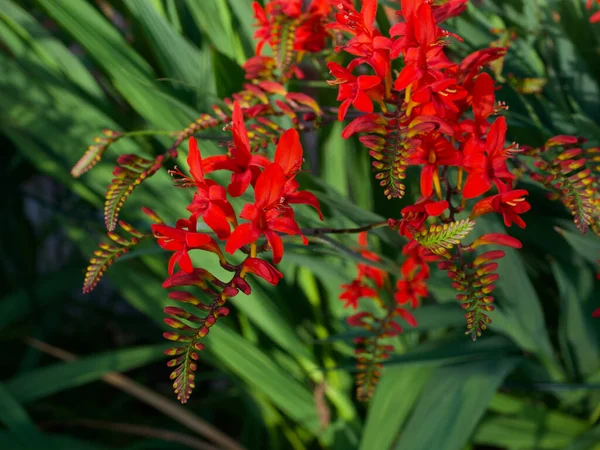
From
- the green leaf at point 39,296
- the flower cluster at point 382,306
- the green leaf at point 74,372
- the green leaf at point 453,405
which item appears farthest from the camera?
the green leaf at point 39,296

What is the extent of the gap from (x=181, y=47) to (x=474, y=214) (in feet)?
1.46

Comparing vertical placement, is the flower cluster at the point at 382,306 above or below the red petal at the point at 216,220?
below

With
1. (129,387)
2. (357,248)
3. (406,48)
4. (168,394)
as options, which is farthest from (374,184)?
(168,394)

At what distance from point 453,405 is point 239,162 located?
1.37 feet

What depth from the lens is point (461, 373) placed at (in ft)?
2.40

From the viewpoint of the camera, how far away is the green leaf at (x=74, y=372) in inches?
40.0

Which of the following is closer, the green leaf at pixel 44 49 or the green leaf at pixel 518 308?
the green leaf at pixel 518 308

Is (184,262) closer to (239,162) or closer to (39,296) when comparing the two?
(239,162)

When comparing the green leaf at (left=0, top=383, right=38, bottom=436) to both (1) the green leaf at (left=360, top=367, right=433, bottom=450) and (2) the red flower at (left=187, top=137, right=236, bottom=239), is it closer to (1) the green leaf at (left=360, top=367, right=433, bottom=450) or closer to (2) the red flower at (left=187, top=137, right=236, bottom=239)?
(1) the green leaf at (left=360, top=367, right=433, bottom=450)

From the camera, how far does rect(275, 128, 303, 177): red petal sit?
1.39ft

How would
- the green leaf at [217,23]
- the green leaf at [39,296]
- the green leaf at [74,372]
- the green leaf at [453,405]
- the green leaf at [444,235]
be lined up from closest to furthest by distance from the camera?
the green leaf at [444,235]
the green leaf at [453,405]
the green leaf at [217,23]
the green leaf at [74,372]
the green leaf at [39,296]

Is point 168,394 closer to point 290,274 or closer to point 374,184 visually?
point 290,274

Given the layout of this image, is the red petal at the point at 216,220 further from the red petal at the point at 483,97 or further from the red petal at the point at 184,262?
the red petal at the point at 483,97

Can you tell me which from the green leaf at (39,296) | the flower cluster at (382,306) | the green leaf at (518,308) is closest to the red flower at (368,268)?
the flower cluster at (382,306)
